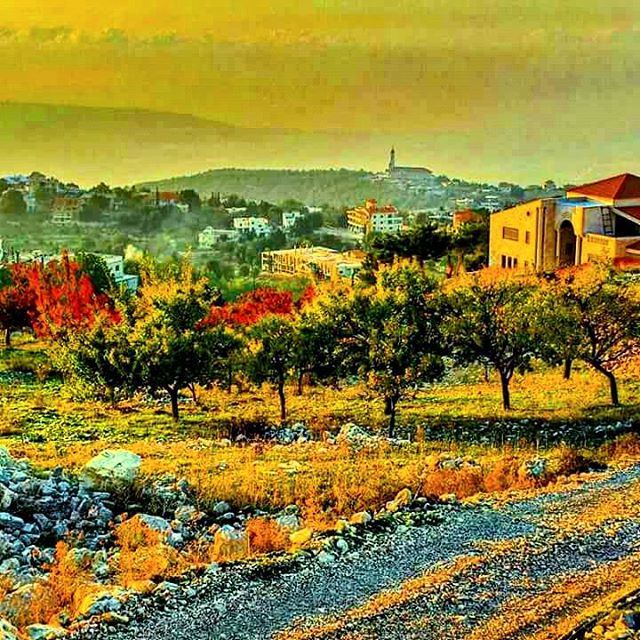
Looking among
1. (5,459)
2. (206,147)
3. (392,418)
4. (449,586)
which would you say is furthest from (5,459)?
(206,147)

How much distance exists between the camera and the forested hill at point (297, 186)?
107562mm

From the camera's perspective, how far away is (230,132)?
11938cm

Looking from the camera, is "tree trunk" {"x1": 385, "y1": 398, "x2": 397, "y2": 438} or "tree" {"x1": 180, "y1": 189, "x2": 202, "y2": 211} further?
"tree" {"x1": 180, "y1": 189, "x2": 202, "y2": 211}

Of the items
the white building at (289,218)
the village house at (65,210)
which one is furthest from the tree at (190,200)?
the village house at (65,210)

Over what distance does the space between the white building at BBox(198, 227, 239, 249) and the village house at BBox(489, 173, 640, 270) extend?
4161 centimetres

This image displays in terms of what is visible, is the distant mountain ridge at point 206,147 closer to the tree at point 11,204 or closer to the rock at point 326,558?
the tree at point 11,204

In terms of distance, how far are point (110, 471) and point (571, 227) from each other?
74.4 ft

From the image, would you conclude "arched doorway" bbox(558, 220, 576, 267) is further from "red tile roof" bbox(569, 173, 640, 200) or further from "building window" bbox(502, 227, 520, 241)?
"red tile roof" bbox(569, 173, 640, 200)

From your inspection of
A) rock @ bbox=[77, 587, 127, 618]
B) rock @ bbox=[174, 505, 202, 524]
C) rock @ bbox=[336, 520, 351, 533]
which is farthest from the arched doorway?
rock @ bbox=[77, 587, 127, 618]

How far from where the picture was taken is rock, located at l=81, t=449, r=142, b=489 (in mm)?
8961

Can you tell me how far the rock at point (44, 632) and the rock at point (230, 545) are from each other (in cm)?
150

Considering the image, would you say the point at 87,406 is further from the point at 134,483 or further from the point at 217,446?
the point at 134,483

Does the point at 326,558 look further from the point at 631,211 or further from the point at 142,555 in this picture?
the point at 631,211

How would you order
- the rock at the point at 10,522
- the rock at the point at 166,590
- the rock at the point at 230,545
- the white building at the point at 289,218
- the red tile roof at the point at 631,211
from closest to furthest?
the rock at the point at 166,590 < the rock at the point at 230,545 < the rock at the point at 10,522 < the red tile roof at the point at 631,211 < the white building at the point at 289,218
